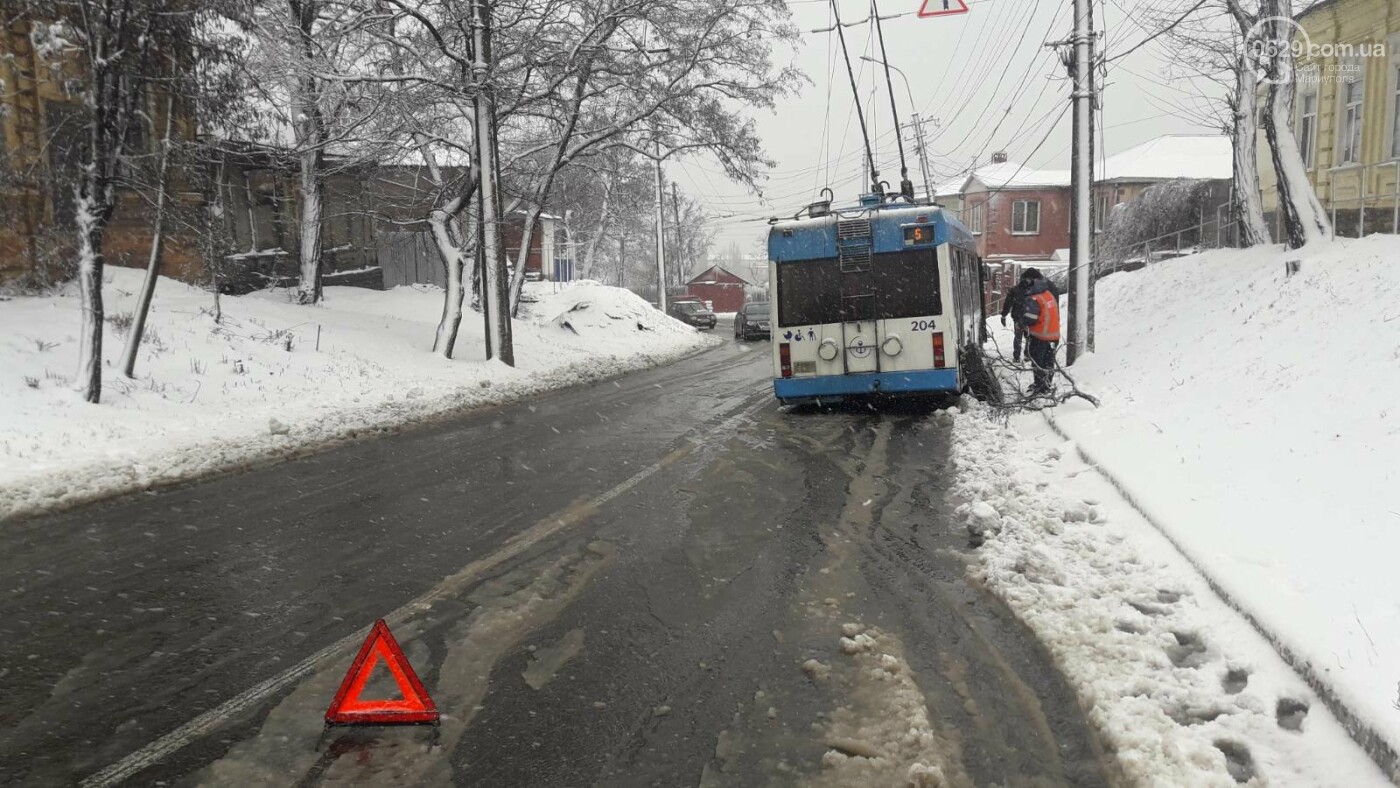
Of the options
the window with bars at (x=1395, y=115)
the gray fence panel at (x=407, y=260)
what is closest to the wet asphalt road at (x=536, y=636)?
the window with bars at (x=1395, y=115)

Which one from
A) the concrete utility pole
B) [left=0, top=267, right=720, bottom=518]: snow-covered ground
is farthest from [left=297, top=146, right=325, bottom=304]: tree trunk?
the concrete utility pole

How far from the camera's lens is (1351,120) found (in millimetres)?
19562

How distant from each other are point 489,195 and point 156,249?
21.9ft

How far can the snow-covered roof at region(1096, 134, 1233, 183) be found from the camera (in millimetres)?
50625

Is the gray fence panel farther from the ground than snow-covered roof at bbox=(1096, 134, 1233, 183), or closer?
closer

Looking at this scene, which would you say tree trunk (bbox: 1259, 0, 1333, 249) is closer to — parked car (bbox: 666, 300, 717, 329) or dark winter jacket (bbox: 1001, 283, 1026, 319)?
dark winter jacket (bbox: 1001, 283, 1026, 319)

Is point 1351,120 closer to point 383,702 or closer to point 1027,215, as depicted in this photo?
point 383,702

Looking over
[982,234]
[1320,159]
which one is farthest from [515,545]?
[982,234]

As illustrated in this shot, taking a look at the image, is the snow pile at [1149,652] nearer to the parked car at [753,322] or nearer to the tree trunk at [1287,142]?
the tree trunk at [1287,142]

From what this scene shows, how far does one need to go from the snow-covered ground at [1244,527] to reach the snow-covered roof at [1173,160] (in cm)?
4324

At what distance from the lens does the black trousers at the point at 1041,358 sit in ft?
40.8

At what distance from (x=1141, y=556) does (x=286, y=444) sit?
9.40 m

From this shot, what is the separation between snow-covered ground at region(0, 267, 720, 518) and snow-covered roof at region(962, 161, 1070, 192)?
1445 inches

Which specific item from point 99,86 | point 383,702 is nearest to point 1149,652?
Answer: point 383,702
